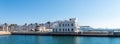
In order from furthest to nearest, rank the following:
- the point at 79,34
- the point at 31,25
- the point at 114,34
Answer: the point at 31,25
the point at 79,34
the point at 114,34

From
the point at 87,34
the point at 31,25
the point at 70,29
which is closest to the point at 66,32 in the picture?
the point at 70,29

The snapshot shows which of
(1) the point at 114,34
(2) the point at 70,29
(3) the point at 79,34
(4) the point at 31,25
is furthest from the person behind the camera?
(4) the point at 31,25

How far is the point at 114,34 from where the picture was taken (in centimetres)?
5997

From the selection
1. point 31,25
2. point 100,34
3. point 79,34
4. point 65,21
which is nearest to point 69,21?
point 65,21

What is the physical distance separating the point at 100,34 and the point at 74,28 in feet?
32.3

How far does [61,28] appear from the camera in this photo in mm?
70438

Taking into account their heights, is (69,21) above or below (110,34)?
above

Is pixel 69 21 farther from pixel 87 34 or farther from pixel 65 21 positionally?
pixel 87 34

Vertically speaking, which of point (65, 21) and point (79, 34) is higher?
point (65, 21)

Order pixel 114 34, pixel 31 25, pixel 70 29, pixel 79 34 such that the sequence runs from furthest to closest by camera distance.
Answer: pixel 31 25 → pixel 70 29 → pixel 79 34 → pixel 114 34

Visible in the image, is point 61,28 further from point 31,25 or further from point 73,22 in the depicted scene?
point 31,25

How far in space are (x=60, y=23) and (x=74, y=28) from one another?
5.84 m

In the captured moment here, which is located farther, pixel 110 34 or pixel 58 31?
pixel 58 31

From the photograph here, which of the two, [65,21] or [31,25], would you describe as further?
[31,25]
